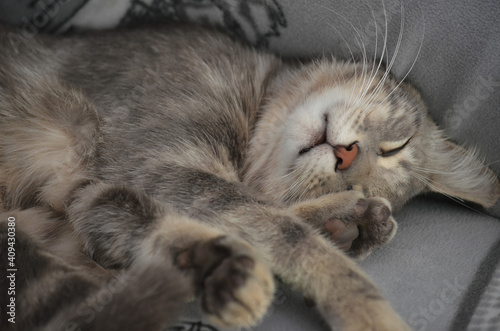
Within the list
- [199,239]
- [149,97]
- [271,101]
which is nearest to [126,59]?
[149,97]

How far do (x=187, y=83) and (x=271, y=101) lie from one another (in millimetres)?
296

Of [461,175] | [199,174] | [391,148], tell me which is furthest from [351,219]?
[461,175]

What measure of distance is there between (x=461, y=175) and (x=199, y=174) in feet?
2.91

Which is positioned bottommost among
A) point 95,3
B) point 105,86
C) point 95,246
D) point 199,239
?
point 95,246

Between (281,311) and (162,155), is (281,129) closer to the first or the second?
(162,155)

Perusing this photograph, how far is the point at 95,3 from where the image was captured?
5.63ft

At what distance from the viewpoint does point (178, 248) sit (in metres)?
1.04

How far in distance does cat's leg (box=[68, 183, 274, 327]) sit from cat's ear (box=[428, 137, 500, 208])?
84 cm

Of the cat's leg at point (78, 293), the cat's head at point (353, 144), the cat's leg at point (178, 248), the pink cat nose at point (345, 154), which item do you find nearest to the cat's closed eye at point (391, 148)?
the cat's head at point (353, 144)

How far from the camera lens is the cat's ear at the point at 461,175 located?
5.10ft

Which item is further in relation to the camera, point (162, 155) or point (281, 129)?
point (281, 129)

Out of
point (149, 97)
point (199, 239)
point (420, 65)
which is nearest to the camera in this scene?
point (199, 239)

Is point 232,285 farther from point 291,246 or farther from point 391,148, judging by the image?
point 391,148

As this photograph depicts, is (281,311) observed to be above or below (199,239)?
below
